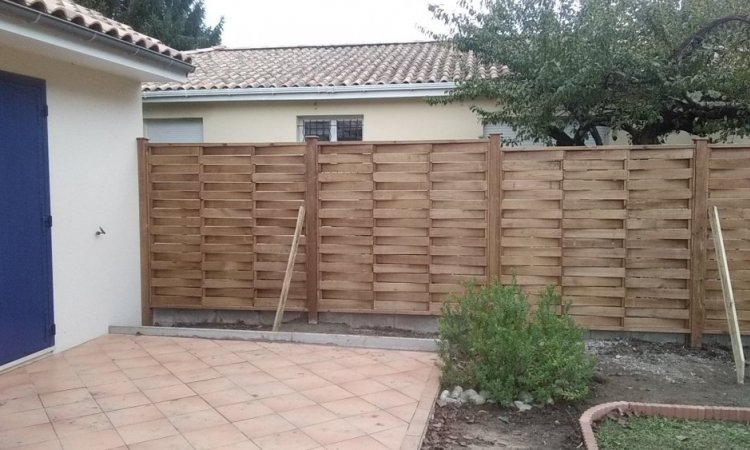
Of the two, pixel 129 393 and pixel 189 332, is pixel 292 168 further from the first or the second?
pixel 129 393

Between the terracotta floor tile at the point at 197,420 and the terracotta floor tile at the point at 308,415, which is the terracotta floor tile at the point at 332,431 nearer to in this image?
the terracotta floor tile at the point at 308,415

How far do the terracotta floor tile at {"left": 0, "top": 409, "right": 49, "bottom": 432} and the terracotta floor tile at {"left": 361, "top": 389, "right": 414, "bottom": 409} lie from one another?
2.33 metres

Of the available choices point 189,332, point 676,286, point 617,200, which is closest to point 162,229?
point 189,332

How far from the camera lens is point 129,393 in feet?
15.4

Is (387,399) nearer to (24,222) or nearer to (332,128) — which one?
(24,222)

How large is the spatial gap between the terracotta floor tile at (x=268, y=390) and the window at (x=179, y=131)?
685 centimetres

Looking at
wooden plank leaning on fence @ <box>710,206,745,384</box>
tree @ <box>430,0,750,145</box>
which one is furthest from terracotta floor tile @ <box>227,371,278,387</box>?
tree @ <box>430,0,750,145</box>

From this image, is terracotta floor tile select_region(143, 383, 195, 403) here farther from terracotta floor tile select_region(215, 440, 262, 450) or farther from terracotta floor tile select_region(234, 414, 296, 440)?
terracotta floor tile select_region(215, 440, 262, 450)

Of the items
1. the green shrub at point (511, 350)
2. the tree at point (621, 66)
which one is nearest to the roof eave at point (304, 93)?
the tree at point (621, 66)

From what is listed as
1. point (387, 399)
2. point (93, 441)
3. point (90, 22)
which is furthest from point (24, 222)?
point (387, 399)

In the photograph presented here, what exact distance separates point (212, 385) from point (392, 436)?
175cm

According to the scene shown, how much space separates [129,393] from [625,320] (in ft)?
16.4

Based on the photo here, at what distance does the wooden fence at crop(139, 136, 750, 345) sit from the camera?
20.5 feet

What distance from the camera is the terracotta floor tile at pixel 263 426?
396cm
